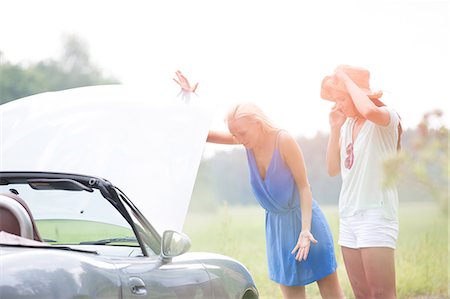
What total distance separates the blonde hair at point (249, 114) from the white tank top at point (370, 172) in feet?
2.34

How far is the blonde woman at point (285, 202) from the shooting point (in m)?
5.95

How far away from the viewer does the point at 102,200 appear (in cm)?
527

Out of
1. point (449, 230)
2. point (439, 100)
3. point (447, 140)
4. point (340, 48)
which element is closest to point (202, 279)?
point (447, 140)

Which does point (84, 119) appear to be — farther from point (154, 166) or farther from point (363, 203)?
point (363, 203)

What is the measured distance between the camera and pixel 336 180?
15414mm

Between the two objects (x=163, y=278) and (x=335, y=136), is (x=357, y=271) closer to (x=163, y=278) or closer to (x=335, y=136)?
(x=335, y=136)

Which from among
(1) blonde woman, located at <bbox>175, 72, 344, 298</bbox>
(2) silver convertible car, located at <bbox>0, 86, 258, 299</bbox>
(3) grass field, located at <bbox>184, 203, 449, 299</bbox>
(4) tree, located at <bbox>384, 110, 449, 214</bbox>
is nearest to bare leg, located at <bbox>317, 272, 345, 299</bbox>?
(1) blonde woman, located at <bbox>175, 72, 344, 298</bbox>

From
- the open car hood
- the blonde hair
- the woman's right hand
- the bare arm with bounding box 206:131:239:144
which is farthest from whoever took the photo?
the open car hood

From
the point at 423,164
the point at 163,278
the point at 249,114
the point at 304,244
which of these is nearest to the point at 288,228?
the point at 304,244

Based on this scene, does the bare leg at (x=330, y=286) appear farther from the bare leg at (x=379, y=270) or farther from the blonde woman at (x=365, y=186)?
the bare leg at (x=379, y=270)

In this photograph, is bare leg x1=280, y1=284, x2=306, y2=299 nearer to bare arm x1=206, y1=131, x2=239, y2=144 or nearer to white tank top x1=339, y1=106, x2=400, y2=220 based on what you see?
white tank top x1=339, y1=106, x2=400, y2=220

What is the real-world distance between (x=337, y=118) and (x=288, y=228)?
32.8 inches

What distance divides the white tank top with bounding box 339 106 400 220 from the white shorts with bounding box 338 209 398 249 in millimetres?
40

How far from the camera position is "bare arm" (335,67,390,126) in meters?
5.38
